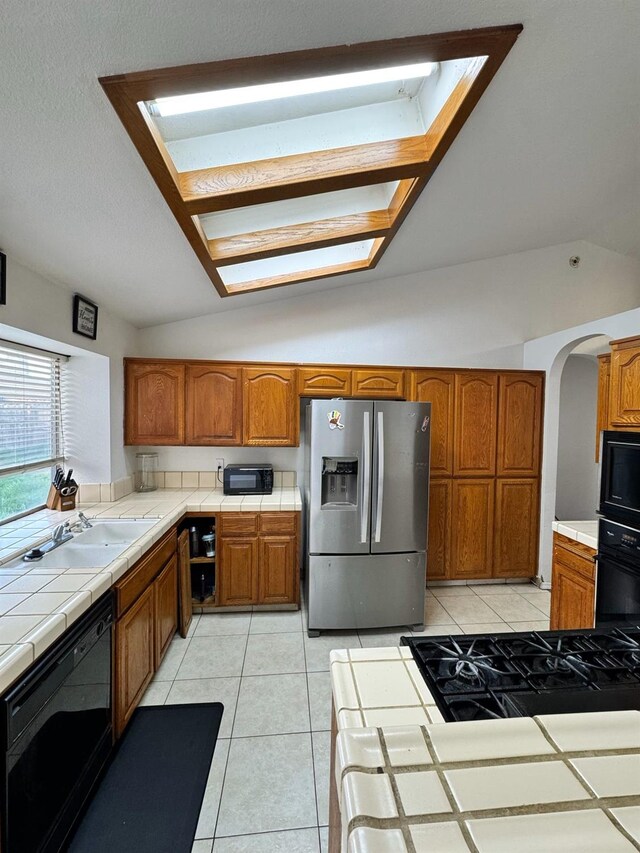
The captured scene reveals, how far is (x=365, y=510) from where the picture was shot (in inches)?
104

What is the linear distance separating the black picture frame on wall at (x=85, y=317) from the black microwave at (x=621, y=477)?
312 cm

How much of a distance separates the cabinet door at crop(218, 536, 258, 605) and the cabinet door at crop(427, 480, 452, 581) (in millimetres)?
1532

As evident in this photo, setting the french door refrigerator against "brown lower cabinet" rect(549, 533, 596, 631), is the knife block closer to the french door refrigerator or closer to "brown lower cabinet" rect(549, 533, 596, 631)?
the french door refrigerator

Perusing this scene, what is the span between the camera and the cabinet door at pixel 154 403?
3090mm

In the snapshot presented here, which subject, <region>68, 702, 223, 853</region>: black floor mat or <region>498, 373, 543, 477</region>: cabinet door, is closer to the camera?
<region>68, 702, 223, 853</region>: black floor mat

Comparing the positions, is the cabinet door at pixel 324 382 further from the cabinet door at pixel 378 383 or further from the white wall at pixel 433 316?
the white wall at pixel 433 316

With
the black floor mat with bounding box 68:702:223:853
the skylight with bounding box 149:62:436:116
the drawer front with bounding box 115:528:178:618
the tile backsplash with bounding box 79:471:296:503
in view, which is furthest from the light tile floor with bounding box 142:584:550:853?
the skylight with bounding box 149:62:436:116

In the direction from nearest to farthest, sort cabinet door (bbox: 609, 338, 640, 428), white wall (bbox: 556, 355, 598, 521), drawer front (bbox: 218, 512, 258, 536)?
cabinet door (bbox: 609, 338, 640, 428), drawer front (bbox: 218, 512, 258, 536), white wall (bbox: 556, 355, 598, 521)

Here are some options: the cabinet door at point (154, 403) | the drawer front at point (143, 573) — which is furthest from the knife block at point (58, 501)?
the drawer front at point (143, 573)

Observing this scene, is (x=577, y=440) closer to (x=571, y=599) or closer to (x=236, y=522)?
(x=571, y=599)

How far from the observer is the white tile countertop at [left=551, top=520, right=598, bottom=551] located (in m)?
2.19

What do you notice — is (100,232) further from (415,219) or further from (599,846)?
(599,846)

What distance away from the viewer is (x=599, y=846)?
1.37 feet

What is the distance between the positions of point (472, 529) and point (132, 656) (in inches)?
108
